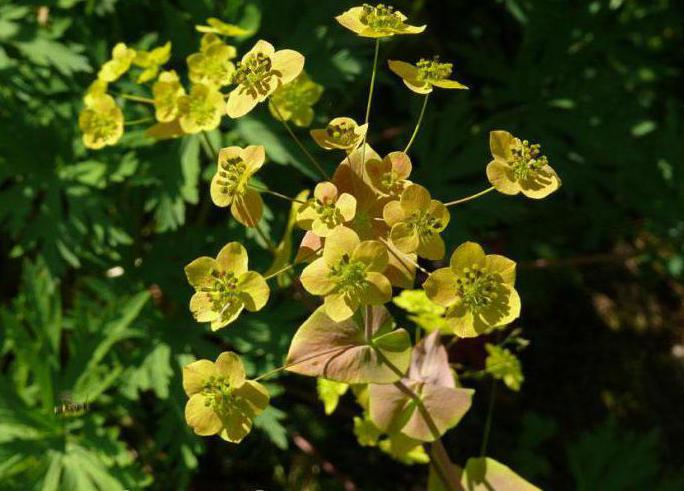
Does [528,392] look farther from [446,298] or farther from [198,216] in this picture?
[446,298]

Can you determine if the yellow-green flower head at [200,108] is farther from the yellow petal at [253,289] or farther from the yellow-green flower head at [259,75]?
the yellow petal at [253,289]

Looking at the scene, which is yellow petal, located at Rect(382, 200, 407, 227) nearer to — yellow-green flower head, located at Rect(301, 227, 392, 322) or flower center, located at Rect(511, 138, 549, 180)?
yellow-green flower head, located at Rect(301, 227, 392, 322)

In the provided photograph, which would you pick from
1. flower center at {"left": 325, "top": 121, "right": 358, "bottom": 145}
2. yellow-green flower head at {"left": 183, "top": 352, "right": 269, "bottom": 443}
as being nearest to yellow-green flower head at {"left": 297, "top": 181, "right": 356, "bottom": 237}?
flower center at {"left": 325, "top": 121, "right": 358, "bottom": 145}

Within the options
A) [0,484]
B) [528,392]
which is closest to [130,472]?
[0,484]

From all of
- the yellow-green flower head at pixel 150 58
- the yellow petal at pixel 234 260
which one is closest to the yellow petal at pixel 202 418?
the yellow petal at pixel 234 260

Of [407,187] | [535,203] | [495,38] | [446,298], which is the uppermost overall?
[407,187]

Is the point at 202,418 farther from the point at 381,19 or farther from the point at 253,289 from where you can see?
the point at 381,19
